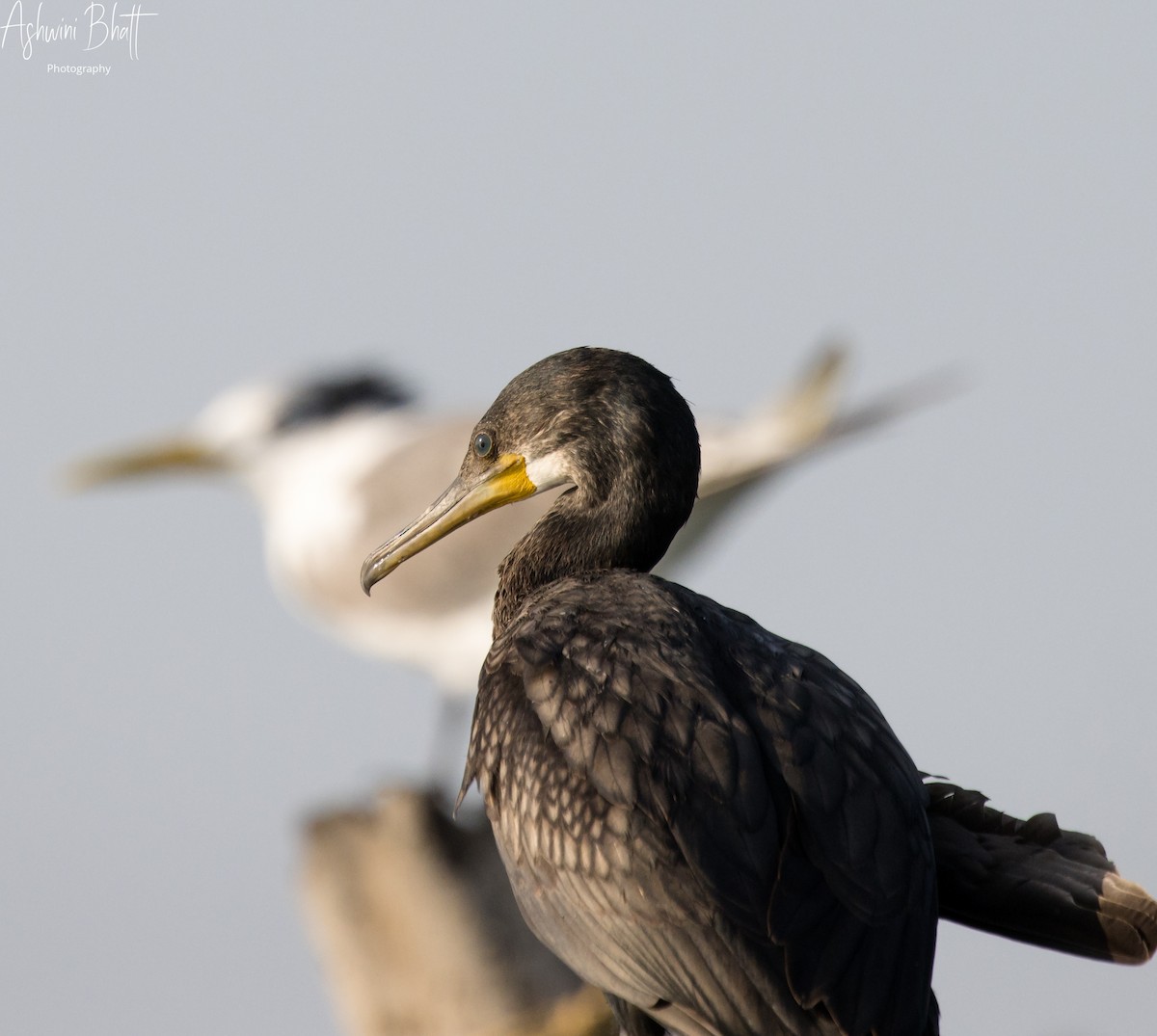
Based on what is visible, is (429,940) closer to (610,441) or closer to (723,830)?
(610,441)

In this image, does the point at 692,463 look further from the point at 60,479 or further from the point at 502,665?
the point at 60,479

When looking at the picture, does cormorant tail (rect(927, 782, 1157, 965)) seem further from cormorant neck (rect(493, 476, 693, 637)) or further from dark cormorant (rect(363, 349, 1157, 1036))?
cormorant neck (rect(493, 476, 693, 637))

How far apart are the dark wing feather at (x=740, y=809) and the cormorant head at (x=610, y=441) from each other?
1.34 feet

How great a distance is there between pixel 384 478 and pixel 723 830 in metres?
5.89

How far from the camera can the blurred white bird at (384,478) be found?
6988 mm

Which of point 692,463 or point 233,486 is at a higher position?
point 233,486

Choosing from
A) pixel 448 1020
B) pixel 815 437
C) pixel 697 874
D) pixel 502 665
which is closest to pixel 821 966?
pixel 697 874

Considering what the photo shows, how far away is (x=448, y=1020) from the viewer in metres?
4.34

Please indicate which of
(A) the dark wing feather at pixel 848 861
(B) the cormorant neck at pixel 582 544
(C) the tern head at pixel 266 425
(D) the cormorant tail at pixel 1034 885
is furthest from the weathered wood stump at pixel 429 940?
(C) the tern head at pixel 266 425

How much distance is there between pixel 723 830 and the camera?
8.96 feet

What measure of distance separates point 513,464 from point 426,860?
6.51 feet

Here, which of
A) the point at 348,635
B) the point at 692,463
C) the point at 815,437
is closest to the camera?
the point at 692,463

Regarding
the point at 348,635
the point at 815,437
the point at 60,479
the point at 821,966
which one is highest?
the point at 60,479

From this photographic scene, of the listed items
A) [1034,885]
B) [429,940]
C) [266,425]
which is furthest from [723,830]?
[266,425]
